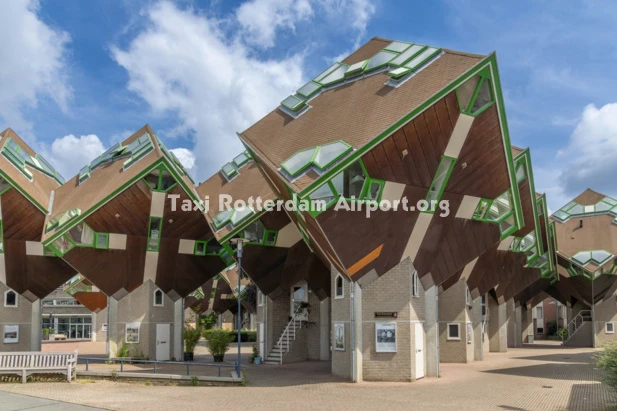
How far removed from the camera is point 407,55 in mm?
24844

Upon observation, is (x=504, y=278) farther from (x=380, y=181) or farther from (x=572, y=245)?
(x=380, y=181)

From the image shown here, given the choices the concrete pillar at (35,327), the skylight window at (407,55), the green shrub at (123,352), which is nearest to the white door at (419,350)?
the skylight window at (407,55)

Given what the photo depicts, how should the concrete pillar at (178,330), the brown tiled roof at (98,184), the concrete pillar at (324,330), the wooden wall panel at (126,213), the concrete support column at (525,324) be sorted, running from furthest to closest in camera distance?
the concrete support column at (525,324), the concrete pillar at (178,330), the concrete pillar at (324,330), the brown tiled roof at (98,184), the wooden wall panel at (126,213)

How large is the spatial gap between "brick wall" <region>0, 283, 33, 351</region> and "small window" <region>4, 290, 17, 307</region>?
0.17 meters

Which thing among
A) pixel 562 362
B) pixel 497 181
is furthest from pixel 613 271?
pixel 497 181

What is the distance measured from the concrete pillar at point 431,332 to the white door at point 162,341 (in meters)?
16.7

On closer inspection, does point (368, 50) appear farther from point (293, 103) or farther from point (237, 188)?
point (237, 188)

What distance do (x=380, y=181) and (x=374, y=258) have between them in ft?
11.2

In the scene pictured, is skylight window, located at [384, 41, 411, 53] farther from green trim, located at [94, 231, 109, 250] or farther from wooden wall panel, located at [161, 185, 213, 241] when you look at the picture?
green trim, located at [94, 231, 109, 250]

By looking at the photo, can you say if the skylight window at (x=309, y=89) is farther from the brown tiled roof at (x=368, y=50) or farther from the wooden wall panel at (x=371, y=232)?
the wooden wall panel at (x=371, y=232)

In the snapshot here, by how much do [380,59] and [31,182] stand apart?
23837 millimetres

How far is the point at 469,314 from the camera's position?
3634 centimetres

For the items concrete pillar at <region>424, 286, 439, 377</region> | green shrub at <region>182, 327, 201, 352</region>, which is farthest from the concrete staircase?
concrete pillar at <region>424, 286, 439, 377</region>

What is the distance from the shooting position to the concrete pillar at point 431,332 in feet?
86.7
